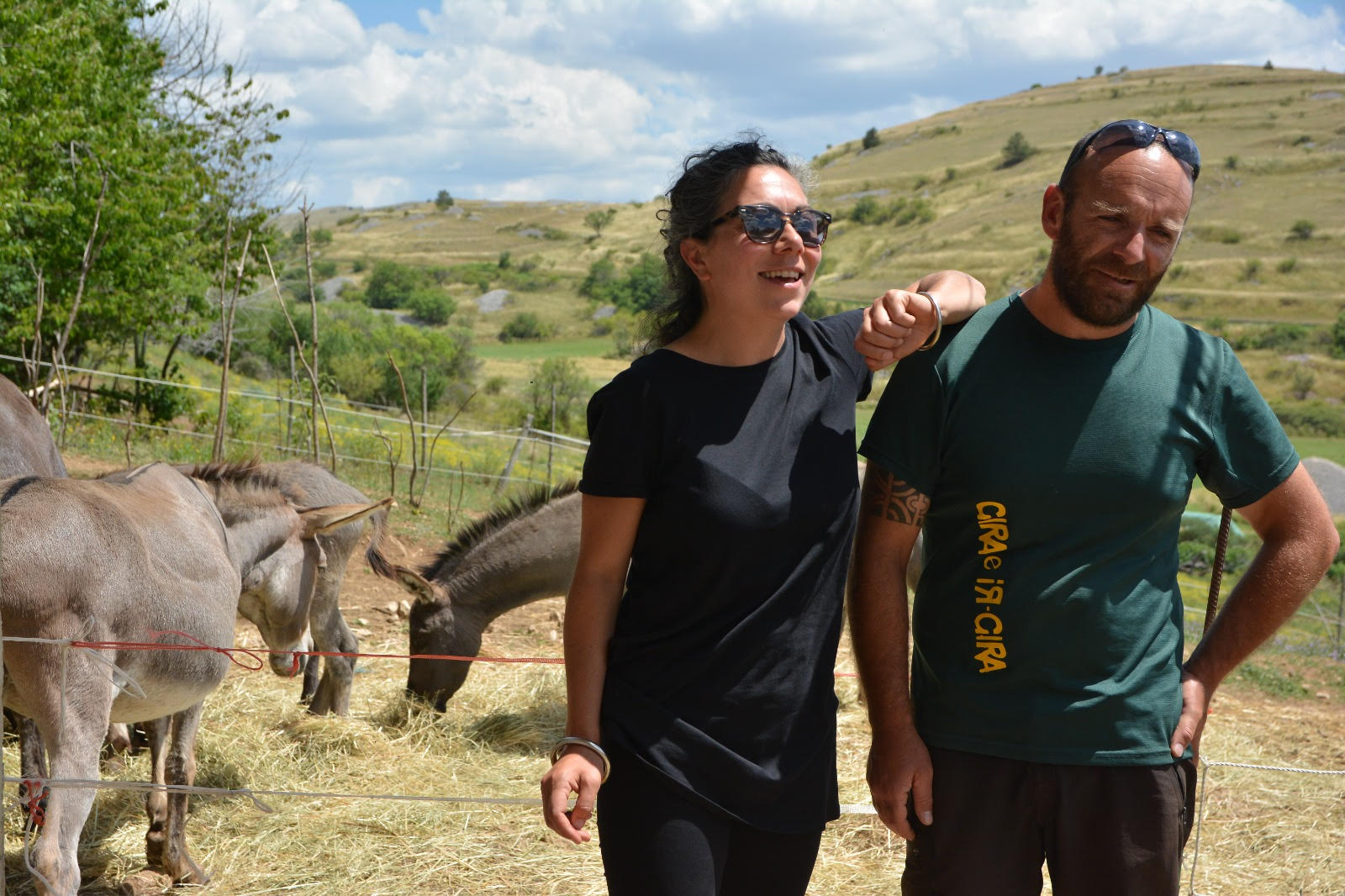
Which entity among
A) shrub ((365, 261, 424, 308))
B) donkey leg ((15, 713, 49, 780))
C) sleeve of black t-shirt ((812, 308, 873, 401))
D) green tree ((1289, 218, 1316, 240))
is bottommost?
donkey leg ((15, 713, 49, 780))

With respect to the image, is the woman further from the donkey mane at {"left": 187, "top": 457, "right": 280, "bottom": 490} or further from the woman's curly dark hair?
the donkey mane at {"left": 187, "top": 457, "right": 280, "bottom": 490}

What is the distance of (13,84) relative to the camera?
13336 millimetres

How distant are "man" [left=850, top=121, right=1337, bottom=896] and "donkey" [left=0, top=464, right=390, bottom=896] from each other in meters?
2.30

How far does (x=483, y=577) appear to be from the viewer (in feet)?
20.4

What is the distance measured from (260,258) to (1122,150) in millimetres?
21967

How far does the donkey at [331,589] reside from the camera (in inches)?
230

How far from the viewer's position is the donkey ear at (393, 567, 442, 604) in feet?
19.1

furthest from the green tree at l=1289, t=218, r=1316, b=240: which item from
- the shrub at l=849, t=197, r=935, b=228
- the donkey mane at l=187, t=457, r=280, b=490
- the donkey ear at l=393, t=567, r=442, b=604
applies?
the donkey mane at l=187, t=457, r=280, b=490

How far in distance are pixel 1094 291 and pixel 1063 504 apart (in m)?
0.39

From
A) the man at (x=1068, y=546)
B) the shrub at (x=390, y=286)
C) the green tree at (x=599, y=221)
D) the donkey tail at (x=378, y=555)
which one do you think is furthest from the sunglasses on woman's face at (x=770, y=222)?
the green tree at (x=599, y=221)

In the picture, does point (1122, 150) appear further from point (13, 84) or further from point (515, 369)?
point (515, 369)

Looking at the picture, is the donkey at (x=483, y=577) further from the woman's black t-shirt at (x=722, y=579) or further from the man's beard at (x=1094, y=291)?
the man's beard at (x=1094, y=291)

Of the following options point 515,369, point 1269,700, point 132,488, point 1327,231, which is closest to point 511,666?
point 132,488

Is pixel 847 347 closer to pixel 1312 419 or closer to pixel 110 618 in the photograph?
pixel 110 618
